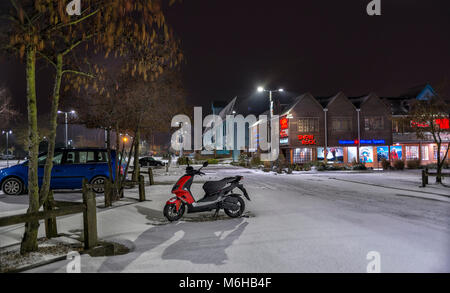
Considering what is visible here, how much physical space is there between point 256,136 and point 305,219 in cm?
4423

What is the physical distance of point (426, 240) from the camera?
6359 mm

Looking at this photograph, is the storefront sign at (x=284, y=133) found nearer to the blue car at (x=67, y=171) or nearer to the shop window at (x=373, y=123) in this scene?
the shop window at (x=373, y=123)

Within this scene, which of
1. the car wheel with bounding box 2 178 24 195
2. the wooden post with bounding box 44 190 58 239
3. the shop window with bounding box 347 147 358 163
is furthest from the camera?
the shop window with bounding box 347 147 358 163

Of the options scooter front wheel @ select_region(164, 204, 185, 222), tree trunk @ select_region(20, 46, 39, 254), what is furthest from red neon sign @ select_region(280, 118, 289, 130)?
tree trunk @ select_region(20, 46, 39, 254)

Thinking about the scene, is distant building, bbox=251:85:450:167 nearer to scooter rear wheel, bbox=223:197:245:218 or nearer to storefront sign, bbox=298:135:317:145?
storefront sign, bbox=298:135:317:145

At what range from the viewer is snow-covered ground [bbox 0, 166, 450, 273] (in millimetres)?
4996

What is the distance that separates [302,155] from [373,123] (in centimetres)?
984

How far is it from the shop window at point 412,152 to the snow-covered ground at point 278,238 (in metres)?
34.2

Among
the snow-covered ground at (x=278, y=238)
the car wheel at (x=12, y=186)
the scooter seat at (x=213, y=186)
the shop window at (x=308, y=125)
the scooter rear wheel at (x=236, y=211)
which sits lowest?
the snow-covered ground at (x=278, y=238)

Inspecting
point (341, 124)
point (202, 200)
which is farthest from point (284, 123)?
point (202, 200)

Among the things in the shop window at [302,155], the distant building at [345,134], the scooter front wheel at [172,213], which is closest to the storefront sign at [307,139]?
the distant building at [345,134]

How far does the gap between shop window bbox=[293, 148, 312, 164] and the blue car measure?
29.2 metres

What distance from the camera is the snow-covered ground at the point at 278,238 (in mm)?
4996
